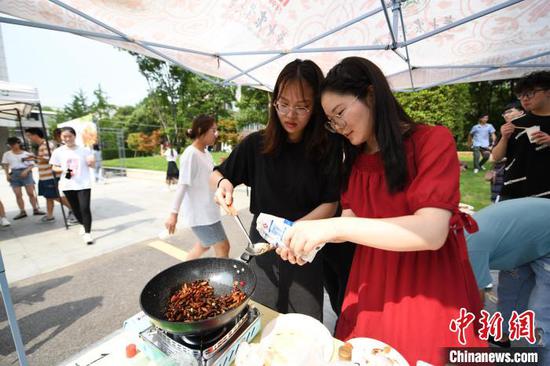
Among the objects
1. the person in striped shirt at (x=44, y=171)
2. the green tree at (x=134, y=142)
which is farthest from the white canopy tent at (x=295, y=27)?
the green tree at (x=134, y=142)

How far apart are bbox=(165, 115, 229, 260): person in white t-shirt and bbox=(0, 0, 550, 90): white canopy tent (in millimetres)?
959

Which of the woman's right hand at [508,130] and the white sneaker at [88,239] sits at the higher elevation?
the woman's right hand at [508,130]

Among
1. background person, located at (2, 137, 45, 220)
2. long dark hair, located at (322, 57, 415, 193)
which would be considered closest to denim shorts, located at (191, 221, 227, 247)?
long dark hair, located at (322, 57, 415, 193)

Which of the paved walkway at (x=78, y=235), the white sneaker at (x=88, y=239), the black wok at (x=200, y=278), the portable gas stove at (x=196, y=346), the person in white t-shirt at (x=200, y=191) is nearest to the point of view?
the portable gas stove at (x=196, y=346)

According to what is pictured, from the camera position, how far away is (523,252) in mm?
1653

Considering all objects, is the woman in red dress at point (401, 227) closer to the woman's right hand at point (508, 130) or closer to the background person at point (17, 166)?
the woman's right hand at point (508, 130)

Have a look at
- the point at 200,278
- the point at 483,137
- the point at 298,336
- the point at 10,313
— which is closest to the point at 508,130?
the point at 298,336

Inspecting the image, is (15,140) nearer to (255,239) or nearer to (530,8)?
(255,239)

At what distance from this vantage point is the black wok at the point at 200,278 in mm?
1084

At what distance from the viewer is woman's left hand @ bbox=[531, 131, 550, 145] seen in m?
2.28

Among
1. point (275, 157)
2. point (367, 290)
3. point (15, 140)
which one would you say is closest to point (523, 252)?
point (367, 290)

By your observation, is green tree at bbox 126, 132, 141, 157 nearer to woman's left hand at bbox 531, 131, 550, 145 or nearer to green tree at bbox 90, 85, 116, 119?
green tree at bbox 90, 85, 116, 119

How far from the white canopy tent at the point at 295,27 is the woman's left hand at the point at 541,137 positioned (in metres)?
1.12

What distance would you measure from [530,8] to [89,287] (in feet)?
19.0
